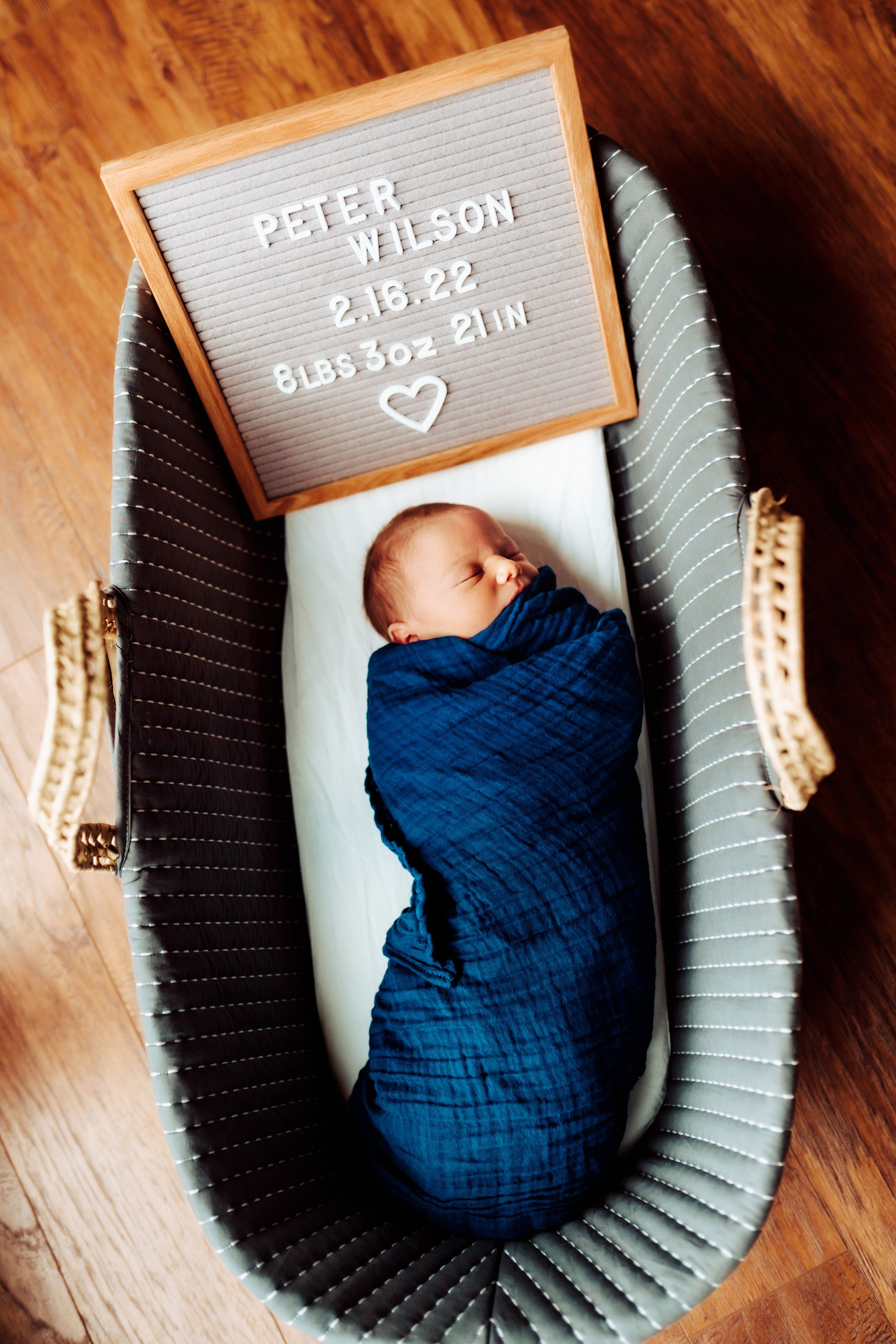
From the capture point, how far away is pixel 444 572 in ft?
3.03

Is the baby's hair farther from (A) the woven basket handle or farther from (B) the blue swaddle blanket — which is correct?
(A) the woven basket handle

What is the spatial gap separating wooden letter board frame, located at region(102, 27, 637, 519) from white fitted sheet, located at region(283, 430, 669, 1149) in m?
0.08


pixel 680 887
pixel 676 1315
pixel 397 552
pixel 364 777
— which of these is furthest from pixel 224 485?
pixel 676 1315

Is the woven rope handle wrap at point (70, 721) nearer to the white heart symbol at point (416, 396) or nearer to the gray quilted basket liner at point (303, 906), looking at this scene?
the gray quilted basket liner at point (303, 906)

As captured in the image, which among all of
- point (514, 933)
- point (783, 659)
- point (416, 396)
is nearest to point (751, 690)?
point (783, 659)

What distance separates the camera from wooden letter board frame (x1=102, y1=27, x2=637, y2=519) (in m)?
0.82

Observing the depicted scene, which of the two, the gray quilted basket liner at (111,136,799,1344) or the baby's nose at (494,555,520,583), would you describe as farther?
the baby's nose at (494,555,520,583)

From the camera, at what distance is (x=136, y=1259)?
1.09 metres

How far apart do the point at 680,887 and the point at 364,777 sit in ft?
1.19

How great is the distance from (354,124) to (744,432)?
1.96ft

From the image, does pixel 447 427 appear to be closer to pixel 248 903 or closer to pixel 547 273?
pixel 547 273

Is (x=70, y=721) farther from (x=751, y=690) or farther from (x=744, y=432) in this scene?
(x=744, y=432)

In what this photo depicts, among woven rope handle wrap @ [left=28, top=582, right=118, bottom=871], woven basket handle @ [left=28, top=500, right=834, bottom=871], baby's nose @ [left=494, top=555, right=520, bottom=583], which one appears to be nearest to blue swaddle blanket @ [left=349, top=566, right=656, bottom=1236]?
baby's nose @ [left=494, top=555, right=520, bottom=583]

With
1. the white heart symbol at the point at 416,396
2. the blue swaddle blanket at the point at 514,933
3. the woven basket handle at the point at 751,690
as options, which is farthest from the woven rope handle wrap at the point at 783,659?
the white heart symbol at the point at 416,396
